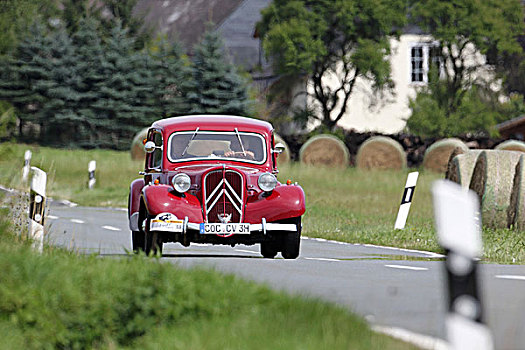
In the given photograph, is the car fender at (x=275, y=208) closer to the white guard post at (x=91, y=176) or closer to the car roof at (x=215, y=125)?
the car roof at (x=215, y=125)

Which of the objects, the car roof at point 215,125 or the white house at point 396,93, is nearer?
the car roof at point 215,125

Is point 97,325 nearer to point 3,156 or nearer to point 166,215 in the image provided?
point 3,156

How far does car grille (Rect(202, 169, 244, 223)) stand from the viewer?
12.3 metres

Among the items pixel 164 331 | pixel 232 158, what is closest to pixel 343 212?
pixel 232 158

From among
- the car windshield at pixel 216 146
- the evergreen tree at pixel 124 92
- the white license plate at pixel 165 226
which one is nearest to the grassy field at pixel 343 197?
the white license plate at pixel 165 226

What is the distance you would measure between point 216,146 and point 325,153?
2507cm

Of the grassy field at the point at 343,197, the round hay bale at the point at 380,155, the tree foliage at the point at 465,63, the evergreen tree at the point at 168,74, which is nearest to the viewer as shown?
the grassy field at the point at 343,197

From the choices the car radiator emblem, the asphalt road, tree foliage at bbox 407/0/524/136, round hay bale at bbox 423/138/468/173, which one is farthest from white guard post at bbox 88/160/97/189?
the car radiator emblem

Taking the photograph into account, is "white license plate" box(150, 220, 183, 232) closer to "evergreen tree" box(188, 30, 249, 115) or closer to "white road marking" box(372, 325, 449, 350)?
"white road marking" box(372, 325, 449, 350)

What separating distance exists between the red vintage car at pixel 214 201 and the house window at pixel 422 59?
39.6 metres

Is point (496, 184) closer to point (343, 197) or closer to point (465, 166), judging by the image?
point (465, 166)

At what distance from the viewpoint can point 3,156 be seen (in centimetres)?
1023

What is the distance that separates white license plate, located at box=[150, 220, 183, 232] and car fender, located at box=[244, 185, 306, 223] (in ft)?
2.78

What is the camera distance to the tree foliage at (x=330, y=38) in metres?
49.0
